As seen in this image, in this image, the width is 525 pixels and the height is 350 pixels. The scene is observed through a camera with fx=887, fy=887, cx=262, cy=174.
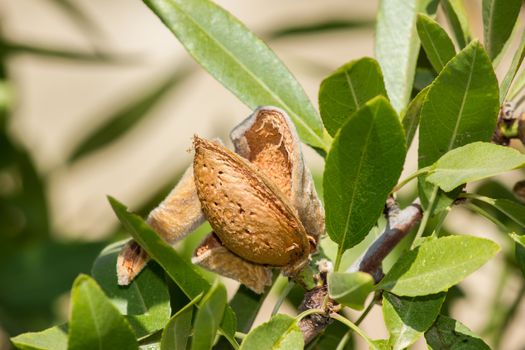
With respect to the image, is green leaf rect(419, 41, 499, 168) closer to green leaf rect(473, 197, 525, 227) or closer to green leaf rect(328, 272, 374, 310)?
green leaf rect(473, 197, 525, 227)

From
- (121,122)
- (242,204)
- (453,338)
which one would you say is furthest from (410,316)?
(121,122)

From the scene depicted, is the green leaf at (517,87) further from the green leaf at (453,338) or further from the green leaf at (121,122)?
the green leaf at (121,122)

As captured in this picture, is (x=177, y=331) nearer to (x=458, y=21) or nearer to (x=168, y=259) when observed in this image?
(x=168, y=259)

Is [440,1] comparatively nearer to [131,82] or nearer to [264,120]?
[264,120]

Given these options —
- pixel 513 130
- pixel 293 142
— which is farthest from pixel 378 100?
pixel 513 130

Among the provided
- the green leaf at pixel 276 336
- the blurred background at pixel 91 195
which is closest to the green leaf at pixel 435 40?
the green leaf at pixel 276 336
